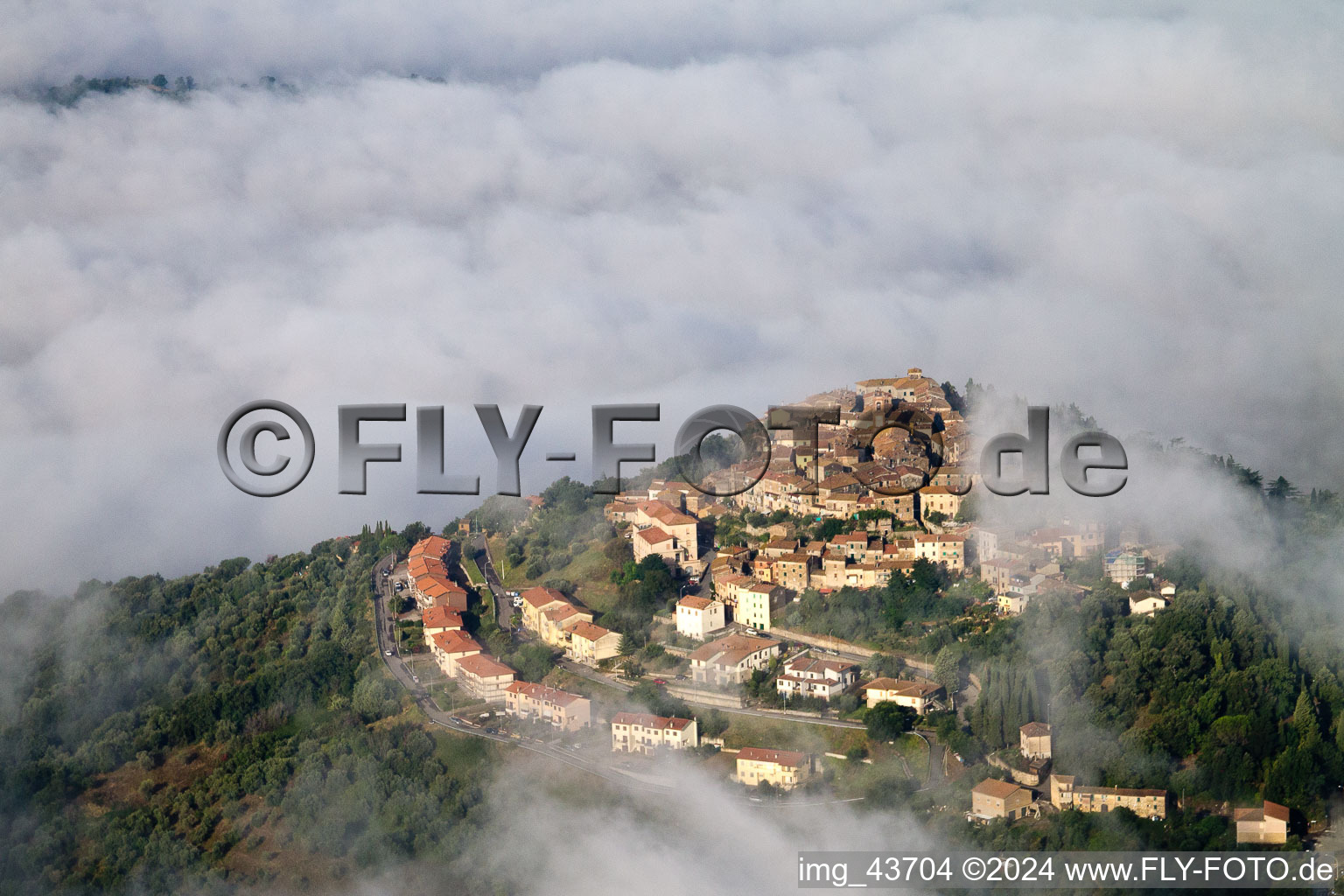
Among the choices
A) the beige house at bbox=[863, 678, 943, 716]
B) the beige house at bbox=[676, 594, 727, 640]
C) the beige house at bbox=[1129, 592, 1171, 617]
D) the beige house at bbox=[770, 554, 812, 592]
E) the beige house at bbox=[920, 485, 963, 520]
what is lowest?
the beige house at bbox=[863, 678, 943, 716]

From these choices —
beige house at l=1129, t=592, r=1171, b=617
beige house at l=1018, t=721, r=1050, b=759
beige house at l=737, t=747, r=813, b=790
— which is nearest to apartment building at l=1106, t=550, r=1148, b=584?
beige house at l=1129, t=592, r=1171, b=617

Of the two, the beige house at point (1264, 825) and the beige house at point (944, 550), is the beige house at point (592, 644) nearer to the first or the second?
the beige house at point (944, 550)

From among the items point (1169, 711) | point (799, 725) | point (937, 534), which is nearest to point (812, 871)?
point (799, 725)

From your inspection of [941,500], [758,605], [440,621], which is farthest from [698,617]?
[941,500]

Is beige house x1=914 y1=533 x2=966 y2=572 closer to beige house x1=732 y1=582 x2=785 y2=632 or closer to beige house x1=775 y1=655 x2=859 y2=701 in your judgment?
beige house x1=732 y1=582 x2=785 y2=632

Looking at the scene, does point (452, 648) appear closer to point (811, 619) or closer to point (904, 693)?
point (811, 619)

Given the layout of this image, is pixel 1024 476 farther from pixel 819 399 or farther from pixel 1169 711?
pixel 819 399
